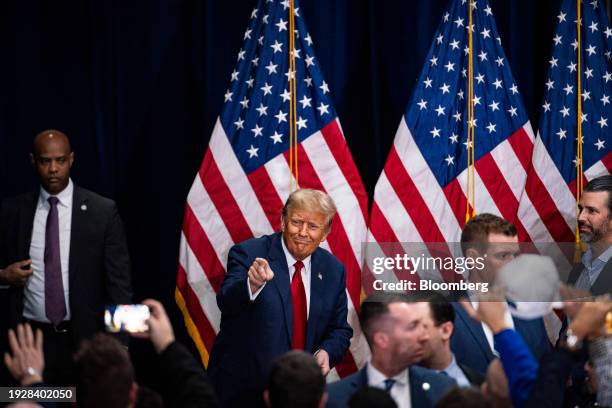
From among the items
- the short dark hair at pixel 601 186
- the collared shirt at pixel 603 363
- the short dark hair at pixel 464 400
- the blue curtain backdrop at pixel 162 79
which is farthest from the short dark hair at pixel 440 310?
the blue curtain backdrop at pixel 162 79

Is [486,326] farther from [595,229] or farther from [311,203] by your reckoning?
[595,229]

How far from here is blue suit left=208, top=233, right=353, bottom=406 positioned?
4422mm

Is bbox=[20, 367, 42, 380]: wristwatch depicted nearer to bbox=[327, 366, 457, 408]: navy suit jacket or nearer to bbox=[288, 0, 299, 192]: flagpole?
bbox=[327, 366, 457, 408]: navy suit jacket

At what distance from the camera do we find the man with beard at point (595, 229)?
194 inches

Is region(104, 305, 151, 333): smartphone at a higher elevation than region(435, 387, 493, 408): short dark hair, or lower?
higher

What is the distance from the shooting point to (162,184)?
6188 millimetres

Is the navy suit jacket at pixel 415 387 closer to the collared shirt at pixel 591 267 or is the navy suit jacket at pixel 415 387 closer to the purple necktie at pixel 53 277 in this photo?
the collared shirt at pixel 591 267

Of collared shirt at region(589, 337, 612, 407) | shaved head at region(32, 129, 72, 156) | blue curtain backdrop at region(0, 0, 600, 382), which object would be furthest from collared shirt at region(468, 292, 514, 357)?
blue curtain backdrop at region(0, 0, 600, 382)

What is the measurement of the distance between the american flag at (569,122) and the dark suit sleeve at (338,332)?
61.1 inches

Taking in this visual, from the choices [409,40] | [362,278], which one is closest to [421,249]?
[362,278]

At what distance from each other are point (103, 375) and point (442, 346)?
4.15ft

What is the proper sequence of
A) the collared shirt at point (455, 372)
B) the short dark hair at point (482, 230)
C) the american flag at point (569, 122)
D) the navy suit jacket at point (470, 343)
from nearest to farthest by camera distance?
1. the collared shirt at point (455, 372)
2. the navy suit jacket at point (470, 343)
3. the short dark hair at point (482, 230)
4. the american flag at point (569, 122)

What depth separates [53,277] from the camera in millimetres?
5094

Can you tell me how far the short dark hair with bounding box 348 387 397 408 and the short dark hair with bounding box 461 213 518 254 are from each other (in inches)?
49.8
